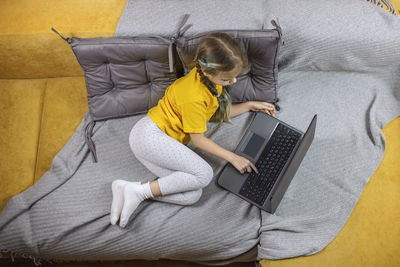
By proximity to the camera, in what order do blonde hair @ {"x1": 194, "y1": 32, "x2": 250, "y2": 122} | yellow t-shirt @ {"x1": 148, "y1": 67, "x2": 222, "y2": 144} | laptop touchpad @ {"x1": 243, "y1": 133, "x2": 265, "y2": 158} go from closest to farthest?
blonde hair @ {"x1": 194, "y1": 32, "x2": 250, "y2": 122}, yellow t-shirt @ {"x1": 148, "y1": 67, "x2": 222, "y2": 144}, laptop touchpad @ {"x1": 243, "y1": 133, "x2": 265, "y2": 158}

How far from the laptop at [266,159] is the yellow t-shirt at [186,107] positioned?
0.26m

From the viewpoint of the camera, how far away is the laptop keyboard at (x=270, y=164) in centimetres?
132

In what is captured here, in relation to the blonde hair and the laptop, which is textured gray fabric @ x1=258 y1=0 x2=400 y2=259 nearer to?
the laptop

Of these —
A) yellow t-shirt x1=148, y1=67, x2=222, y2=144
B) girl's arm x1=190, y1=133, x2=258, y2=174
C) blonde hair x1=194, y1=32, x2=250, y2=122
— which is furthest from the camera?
girl's arm x1=190, y1=133, x2=258, y2=174

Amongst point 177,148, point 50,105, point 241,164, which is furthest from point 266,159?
point 50,105

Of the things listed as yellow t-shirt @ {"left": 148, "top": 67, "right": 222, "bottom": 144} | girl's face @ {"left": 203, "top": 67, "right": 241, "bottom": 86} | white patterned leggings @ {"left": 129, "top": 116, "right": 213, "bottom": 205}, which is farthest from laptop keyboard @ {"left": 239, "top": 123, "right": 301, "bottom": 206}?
girl's face @ {"left": 203, "top": 67, "right": 241, "bottom": 86}

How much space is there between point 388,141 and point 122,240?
4.18ft

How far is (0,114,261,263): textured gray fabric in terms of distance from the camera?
1.29 m

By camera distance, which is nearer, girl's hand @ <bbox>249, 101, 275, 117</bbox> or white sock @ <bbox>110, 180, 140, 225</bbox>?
white sock @ <bbox>110, 180, 140, 225</bbox>

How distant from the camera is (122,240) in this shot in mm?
1303

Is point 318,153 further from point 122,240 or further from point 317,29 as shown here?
point 122,240

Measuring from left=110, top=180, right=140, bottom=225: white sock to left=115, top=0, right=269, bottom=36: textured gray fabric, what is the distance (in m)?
0.70

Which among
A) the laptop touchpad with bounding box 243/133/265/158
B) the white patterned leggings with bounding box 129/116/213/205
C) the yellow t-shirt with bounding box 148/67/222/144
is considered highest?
the yellow t-shirt with bounding box 148/67/222/144

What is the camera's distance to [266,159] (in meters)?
1.37
